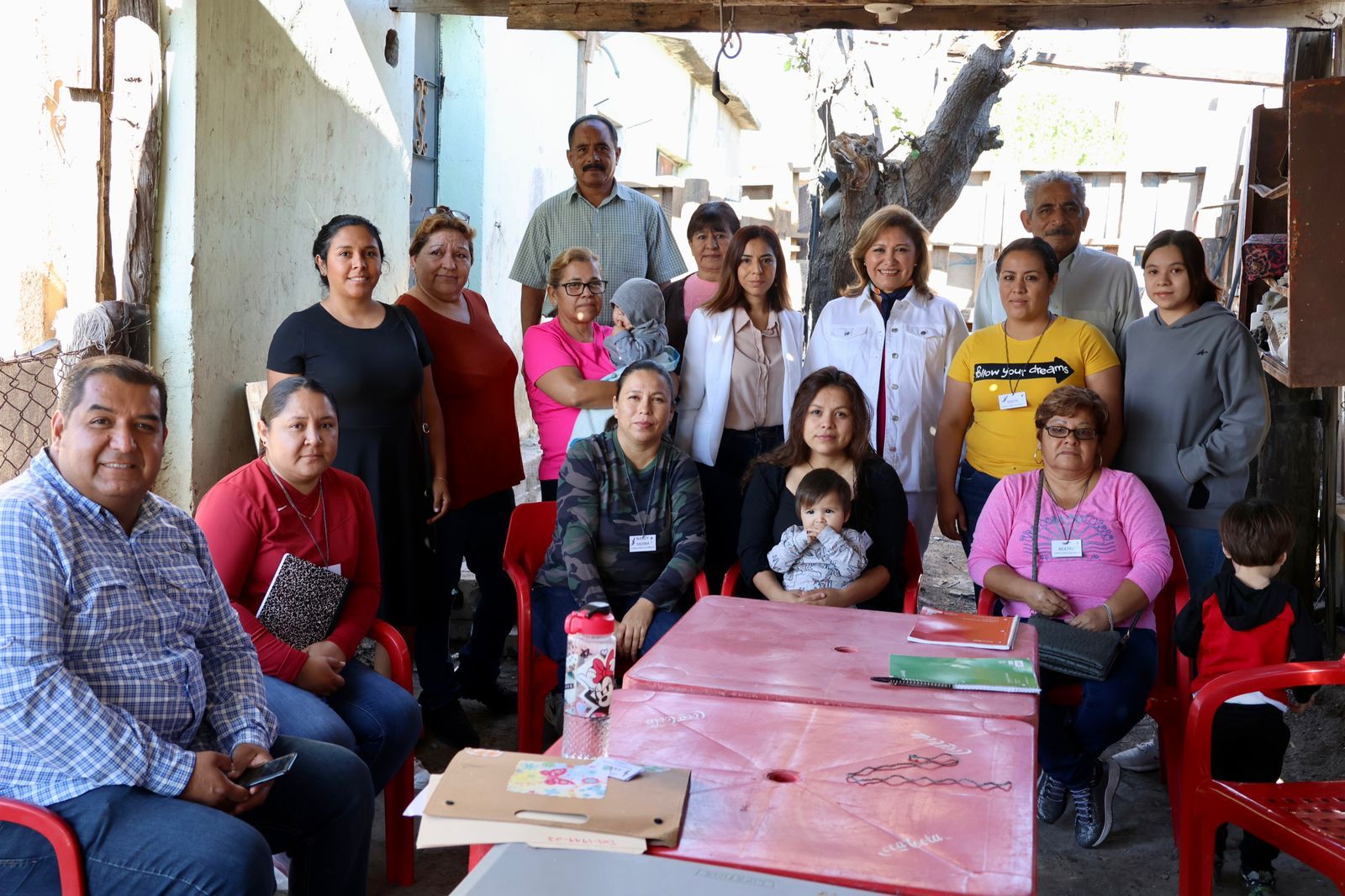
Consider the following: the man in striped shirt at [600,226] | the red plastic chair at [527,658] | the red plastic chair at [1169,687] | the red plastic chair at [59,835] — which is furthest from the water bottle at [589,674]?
the man in striped shirt at [600,226]

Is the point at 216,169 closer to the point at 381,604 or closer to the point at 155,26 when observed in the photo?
the point at 155,26

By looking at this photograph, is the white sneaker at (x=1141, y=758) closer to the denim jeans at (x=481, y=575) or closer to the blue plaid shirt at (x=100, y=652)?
the denim jeans at (x=481, y=575)

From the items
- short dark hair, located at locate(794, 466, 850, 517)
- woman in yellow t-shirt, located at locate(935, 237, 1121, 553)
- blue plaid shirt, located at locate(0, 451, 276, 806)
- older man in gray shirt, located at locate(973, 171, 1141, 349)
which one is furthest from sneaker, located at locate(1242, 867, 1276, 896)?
blue plaid shirt, located at locate(0, 451, 276, 806)

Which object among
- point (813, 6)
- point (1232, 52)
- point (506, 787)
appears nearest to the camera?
point (506, 787)

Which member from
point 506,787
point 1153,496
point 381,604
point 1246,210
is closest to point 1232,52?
point 1246,210

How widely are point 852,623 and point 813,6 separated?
2728 millimetres

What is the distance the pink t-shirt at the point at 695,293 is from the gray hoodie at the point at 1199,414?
63.2 inches

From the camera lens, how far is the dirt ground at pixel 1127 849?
10.6ft

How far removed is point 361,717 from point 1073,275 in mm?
3088

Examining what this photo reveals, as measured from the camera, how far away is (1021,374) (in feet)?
13.0

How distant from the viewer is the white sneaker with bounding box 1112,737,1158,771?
4.10m

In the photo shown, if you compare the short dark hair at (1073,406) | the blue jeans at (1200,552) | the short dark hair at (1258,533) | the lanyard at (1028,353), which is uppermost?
the lanyard at (1028,353)

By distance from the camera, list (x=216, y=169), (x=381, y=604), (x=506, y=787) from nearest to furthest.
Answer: (x=506, y=787) < (x=381, y=604) < (x=216, y=169)

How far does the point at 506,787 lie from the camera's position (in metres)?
1.78
